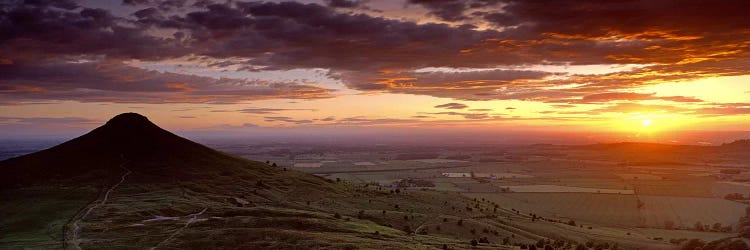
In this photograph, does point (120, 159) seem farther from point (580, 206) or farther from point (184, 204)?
point (580, 206)

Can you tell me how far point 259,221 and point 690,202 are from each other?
17675 centimetres


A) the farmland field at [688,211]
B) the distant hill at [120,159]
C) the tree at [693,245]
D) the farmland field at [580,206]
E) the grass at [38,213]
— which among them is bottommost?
the farmland field at [688,211]

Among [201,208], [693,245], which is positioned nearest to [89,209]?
[201,208]

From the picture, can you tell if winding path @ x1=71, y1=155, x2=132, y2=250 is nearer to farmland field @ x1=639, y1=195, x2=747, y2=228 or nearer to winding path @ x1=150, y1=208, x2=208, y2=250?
winding path @ x1=150, y1=208, x2=208, y2=250

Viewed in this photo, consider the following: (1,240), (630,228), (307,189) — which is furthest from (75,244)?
(630,228)

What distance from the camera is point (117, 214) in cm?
6594

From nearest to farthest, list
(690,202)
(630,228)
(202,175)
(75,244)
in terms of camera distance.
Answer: (75,244) → (202,175) → (630,228) → (690,202)

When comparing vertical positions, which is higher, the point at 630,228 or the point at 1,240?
the point at 1,240

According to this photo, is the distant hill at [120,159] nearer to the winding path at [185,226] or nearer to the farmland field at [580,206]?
the winding path at [185,226]

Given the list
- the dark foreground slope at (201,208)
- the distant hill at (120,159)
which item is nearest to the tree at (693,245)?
the dark foreground slope at (201,208)

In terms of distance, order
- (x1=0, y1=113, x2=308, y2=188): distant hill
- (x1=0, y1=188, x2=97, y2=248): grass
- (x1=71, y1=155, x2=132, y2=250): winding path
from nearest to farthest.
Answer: (x1=71, y1=155, x2=132, y2=250): winding path, (x1=0, y1=188, x2=97, y2=248): grass, (x1=0, y1=113, x2=308, y2=188): distant hill

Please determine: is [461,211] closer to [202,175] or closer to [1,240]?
[202,175]

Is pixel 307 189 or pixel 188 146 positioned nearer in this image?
pixel 307 189

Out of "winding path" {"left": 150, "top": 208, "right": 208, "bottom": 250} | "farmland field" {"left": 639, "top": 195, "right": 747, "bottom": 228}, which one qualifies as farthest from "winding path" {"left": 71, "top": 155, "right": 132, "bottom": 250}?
"farmland field" {"left": 639, "top": 195, "right": 747, "bottom": 228}
